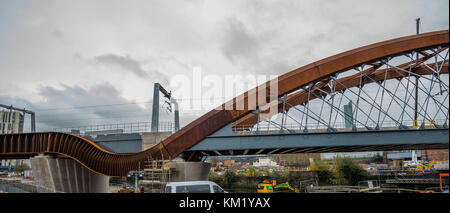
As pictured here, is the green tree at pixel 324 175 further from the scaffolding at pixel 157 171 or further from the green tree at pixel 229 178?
the scaffolding at pixel 157 171

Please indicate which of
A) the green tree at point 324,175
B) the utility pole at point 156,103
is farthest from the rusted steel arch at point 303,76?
the green tree at point 324,175

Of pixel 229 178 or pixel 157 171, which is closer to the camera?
pixel 157 171

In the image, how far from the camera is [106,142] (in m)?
32.8

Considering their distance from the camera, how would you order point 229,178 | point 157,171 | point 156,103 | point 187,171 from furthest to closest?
point 229,178
point 156,103
point 157,171
point 187,171

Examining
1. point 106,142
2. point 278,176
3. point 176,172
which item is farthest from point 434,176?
point 106,142

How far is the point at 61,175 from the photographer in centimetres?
2709

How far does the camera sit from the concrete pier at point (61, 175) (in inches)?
1024

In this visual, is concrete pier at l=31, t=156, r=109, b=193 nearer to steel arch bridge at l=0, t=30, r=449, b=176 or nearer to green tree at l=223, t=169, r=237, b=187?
steel arch bridge at l=0, t=30, r=449, b=176

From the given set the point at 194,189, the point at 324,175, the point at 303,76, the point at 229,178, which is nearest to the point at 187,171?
the point at 194,189

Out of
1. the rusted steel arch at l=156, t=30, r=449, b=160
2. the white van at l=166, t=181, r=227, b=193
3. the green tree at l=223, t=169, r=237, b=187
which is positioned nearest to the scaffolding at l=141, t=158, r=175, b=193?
the rusted steel arch at l=156, t=30, r=449, b=160

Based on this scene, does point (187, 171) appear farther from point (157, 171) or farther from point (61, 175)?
point (61, 175)

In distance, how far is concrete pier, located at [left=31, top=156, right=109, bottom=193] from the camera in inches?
1024
